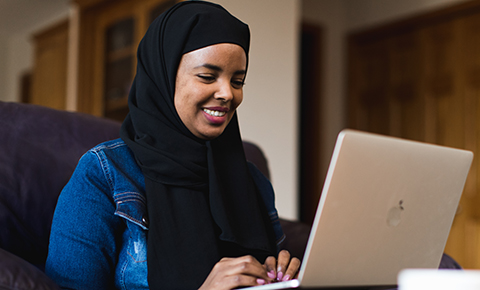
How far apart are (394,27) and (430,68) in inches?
18.0

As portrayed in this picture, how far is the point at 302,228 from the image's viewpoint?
65.7 inches

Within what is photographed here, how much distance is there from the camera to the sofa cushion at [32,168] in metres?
1.17

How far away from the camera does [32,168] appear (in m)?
1.23

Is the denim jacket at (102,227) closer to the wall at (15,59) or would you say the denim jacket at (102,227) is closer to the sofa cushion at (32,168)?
the sofa cushion at (32,168)

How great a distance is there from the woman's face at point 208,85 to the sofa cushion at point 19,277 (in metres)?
0.47

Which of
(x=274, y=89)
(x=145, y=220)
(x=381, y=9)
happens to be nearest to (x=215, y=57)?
(x=145, y=220)

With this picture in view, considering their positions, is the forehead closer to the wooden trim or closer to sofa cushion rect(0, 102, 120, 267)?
sofa cushion rect(0, 102, 120, 267)

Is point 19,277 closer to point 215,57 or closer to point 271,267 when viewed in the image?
point 271,267

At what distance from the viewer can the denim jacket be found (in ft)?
3.16

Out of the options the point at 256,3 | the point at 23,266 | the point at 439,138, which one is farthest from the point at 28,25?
the point at 23,266

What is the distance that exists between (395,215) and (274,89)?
2.08 meters

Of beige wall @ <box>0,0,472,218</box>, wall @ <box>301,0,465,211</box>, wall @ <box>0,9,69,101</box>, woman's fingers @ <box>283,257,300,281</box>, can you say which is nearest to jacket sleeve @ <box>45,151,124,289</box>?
woman's fingers @ <box>283,257,300,281</box>

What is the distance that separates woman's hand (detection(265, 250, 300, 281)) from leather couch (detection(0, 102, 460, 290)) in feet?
1.96

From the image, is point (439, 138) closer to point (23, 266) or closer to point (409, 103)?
point (409, 103)
